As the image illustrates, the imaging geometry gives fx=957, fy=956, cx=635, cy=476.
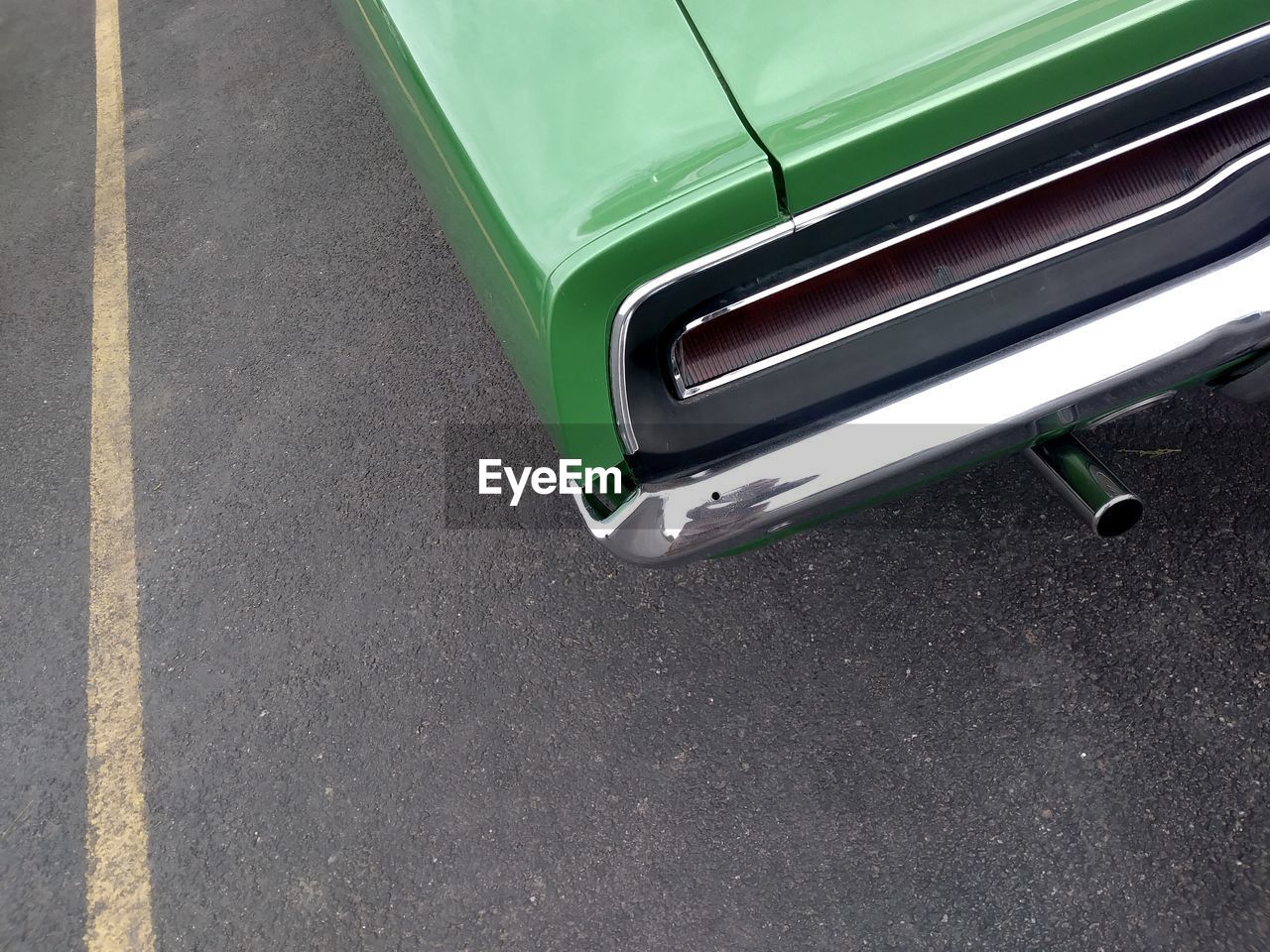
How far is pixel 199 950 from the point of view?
2211 millimetres

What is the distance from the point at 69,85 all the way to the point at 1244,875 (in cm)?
559

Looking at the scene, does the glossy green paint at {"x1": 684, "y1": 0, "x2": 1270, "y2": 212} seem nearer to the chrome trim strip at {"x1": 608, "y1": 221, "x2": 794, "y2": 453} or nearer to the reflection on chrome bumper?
the chrome trim strip at {"x1": 608, "y1": 221, "x2": 794, "y2": 453}

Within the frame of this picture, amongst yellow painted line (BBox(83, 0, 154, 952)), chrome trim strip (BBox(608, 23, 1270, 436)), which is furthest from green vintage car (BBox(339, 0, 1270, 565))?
yellow painted line (BBox(83, 0, 154, 952))

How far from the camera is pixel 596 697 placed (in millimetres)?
2354

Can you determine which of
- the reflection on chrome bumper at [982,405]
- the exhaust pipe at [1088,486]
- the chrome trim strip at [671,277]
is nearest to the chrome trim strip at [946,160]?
the chrome trim strip at [671,277]

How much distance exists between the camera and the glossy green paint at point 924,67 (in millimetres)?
1350

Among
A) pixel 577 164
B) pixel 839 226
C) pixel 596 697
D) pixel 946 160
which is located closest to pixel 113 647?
pixel 596 697

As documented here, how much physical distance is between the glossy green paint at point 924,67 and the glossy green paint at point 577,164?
0.07 metres

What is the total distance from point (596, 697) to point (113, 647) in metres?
1.45

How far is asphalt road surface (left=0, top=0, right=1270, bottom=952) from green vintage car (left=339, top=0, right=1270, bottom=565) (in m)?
0.62

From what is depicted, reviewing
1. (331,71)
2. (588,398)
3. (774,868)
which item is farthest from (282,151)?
(774,868)

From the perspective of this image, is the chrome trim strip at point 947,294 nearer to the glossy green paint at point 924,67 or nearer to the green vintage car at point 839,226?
the green vintage car at point 839,226

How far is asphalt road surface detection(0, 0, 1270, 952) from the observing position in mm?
1980

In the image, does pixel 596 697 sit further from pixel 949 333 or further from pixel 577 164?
pixel 577 164
